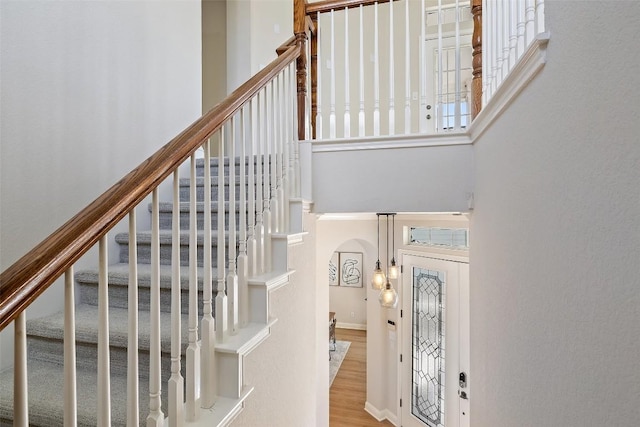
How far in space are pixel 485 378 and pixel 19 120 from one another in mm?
2558

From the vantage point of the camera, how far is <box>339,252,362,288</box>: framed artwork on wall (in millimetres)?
8438

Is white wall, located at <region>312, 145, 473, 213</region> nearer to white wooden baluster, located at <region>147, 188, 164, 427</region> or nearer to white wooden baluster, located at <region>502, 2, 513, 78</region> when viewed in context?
white wooden baluster, located at <region>502, 2, 513, 78</region>

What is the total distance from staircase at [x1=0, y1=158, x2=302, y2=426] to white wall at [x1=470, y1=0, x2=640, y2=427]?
1.00 meters

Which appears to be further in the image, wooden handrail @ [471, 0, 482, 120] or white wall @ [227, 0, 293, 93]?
white wall @ [227, 0, 293, 93]

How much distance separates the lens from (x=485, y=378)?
1.64 meters

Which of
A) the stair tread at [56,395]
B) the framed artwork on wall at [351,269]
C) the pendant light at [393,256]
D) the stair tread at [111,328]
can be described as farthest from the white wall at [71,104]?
the framed artwork on wall at [351,269]

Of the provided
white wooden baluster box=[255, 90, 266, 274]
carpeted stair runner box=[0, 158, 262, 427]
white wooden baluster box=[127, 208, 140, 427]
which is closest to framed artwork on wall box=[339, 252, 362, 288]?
carpeted stair runner box=[0, 158, 262, 427]

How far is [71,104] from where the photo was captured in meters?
1.83

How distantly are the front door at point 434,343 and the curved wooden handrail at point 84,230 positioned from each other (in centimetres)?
294

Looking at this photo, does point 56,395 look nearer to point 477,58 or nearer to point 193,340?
point 193,340

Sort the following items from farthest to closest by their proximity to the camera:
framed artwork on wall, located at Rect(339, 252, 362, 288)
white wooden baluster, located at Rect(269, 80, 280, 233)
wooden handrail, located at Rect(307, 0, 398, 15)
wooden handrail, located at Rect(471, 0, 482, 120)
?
1. framed artwork on wall, located at Rect(339, 252, 362, 288)
2. wooden handrail, located at Rect(307, 0, 398, 15)
3. wooden handrail, located at Rect(471, 0, 482, 120)
4. white wooden baluster, located at Rect(269, 80, 280, 233)

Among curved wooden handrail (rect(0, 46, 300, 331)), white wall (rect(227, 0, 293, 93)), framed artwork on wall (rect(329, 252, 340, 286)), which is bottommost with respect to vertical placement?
framed artwork on wall (rect(329, 252, 340, 286))

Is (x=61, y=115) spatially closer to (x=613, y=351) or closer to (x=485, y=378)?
(x=613, y=351)

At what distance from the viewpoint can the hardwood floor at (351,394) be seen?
4.62m
